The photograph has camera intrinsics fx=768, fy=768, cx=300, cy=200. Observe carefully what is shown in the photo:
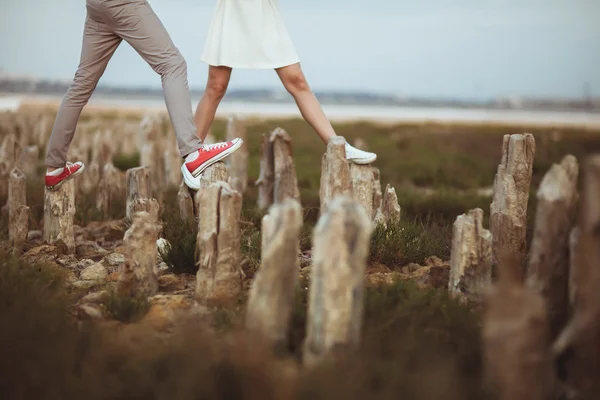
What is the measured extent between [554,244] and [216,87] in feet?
10.2

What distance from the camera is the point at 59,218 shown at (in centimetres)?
508

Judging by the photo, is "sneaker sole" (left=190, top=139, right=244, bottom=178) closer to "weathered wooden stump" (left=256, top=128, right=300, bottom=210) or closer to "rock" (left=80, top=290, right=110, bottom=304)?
"weathered wooden stump" (left=256, top=128, right=300, bottom=210)

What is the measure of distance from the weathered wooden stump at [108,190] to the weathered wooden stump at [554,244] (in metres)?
4.36

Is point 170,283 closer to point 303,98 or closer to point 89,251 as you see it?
point 89,251

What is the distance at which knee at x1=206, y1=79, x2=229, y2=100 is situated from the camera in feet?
17.6

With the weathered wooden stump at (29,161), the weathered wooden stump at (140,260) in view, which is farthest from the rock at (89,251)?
the weathered wooden stump at (29,161)

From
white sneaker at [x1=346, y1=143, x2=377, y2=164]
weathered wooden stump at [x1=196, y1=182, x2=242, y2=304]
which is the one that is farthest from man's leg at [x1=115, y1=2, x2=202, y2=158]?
weathered wooden stump at [x1=196, y1=182, x2=242, y2=304]

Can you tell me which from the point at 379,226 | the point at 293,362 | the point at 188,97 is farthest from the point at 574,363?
the point at 188,97

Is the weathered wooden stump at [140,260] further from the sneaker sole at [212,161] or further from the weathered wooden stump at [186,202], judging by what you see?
the weathered wooden stump at [186,202]

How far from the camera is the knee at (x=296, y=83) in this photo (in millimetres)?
5156

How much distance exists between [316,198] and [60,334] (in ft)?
20.3

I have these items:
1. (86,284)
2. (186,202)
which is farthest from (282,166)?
(86,284)

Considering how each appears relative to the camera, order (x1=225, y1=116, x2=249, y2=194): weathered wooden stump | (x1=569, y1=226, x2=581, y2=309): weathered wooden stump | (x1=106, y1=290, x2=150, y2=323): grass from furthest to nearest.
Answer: (x1=225, y1=116, x2=249, y2=194): weathered wooden stump < (x1=106, y1=290, x2=150, y2=323): grass < (x1=569, y1=226, x2=581, y2=309): weathered wooden stump

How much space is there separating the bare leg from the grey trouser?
2.26 ft
